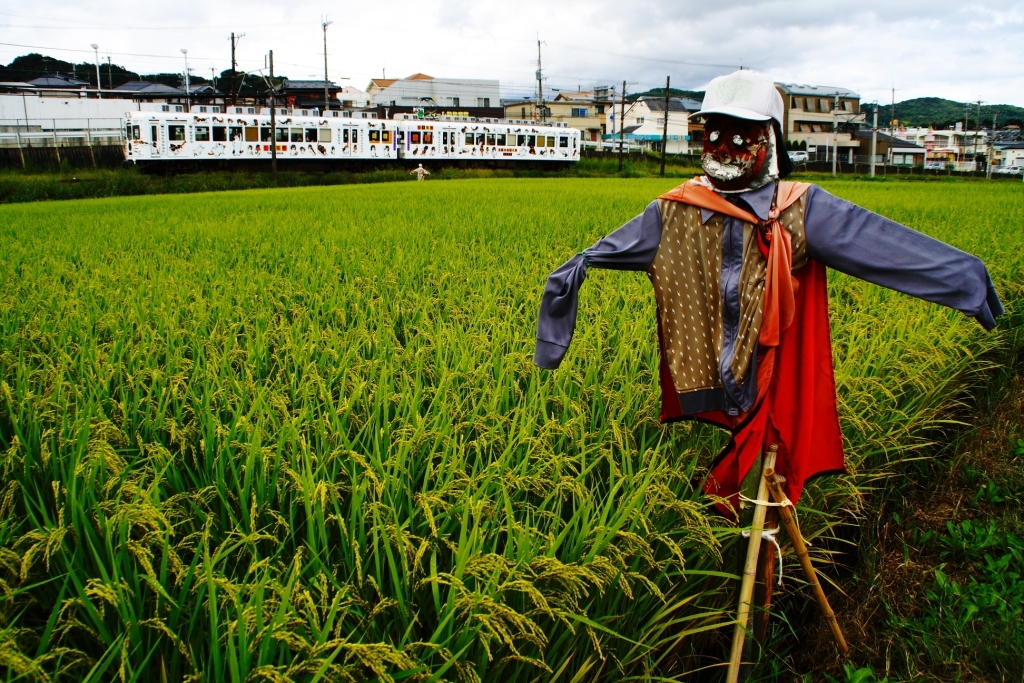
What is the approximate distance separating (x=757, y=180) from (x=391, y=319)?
1983 millimetres

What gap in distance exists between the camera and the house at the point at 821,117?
48.1m

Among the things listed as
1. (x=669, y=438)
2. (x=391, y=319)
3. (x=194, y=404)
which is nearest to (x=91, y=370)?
(x=194, y=404)

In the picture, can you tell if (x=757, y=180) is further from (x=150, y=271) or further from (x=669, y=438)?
(x=150, y=271)

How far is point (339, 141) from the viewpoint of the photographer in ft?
83.1

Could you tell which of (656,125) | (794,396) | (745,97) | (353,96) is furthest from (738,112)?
(353,96)

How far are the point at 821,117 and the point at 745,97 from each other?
53032 millimetres

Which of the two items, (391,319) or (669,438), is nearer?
(669,438)

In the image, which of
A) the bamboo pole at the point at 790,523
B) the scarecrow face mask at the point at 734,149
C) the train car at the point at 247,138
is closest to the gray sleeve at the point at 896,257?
the scarecrow face mask at the point at 734,149

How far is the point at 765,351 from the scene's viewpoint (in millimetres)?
1812

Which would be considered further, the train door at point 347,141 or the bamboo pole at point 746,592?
the train door at point 347,141

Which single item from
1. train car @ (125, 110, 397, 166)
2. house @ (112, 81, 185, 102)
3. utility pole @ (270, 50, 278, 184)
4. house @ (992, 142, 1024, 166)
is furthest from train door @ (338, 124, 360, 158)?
house @ (992, 142, 1024, 166)

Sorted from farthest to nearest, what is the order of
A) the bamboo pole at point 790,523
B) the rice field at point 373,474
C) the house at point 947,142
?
the house at point 947,142
the bamboo pole at point 790,523
the rice field at point 373,474

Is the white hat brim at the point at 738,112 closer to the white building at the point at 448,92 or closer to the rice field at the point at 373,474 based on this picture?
the rice field at the point at 373,474

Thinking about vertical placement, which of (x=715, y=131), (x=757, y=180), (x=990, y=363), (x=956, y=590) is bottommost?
(x=956, y=590)
